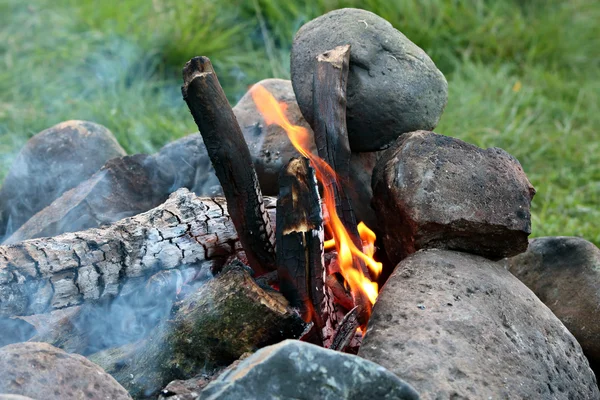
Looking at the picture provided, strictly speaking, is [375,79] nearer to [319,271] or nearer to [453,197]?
[453,197]

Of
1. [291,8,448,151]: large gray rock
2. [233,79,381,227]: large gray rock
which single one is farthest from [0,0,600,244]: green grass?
[291,8,448,151]: large gray rock

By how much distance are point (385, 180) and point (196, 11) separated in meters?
3.62

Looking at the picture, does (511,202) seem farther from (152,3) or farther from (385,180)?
(152,3)

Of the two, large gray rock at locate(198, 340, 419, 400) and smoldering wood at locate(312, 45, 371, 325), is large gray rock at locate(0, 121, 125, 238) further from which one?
large gray rock at locate(198, 340, 419, 400)

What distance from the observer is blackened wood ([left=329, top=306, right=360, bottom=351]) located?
2246 millimetres

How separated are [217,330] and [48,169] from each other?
162 cm

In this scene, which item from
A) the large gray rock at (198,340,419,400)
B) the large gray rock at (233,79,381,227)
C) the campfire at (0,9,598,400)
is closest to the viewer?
the large gray rock at (198,340,419,400)

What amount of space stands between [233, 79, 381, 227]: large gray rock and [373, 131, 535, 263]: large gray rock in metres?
0.25

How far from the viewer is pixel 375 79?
2.66 m

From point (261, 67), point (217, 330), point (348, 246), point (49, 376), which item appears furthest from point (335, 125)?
point (261, 67)

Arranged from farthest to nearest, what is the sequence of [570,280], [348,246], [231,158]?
[570,280] → [348,246] → [231,158]

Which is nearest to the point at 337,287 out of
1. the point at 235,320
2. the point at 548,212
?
the point at 235,320

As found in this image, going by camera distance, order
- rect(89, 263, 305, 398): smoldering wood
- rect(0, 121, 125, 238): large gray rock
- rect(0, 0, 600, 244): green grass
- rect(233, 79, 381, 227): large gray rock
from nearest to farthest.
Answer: rect(89, 263, 305, 398): smoldering wood
rect(233, 79, 381, 227): large gray rock
rect(0, 121, 125, 238): large gray rock
rect(0, 0, 600, 244): green grass

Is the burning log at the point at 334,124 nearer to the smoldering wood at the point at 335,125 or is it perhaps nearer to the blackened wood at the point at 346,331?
the smoldering wood at the point at 335,125
